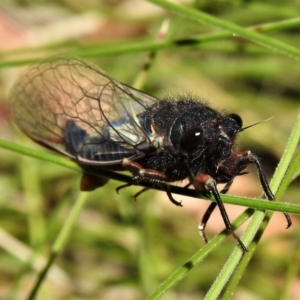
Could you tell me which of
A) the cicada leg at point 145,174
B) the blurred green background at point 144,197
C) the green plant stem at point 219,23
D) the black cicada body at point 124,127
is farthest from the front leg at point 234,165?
Answer: the blurred green background at point 144,197

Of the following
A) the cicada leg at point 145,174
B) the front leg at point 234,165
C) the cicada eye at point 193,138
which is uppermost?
the cicada eye at point 193,138

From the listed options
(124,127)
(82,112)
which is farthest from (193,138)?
(82,112)

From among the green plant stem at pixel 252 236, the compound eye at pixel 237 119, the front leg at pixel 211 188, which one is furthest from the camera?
the compound eye at pixel 237 119

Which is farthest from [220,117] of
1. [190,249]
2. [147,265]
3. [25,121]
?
[190,249]

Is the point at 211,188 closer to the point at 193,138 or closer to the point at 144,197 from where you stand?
the point at 193,138

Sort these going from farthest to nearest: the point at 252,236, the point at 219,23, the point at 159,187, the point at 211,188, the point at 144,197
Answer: the point at 144,197, the point at 219,23, the point at 159,187, the point at 211,188, the point at 252,236

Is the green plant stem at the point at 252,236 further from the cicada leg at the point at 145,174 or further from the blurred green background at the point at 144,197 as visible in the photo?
the blurred green background at the point at 144,197
